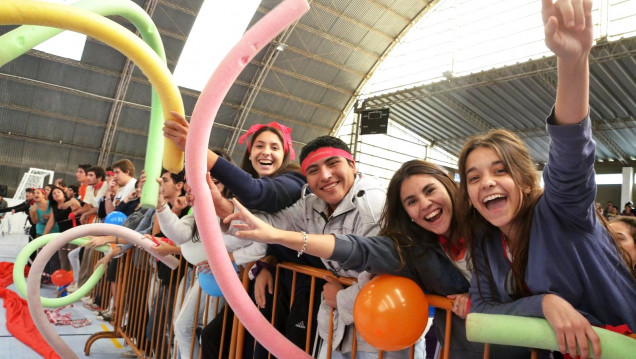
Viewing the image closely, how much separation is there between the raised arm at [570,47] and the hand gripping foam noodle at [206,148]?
0.63 m

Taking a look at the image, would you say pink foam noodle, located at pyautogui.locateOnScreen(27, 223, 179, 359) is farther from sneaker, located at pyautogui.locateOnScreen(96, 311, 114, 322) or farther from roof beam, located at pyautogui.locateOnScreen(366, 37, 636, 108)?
roof beam, located at pyautogui.locateOnScreen(366, 37, 636, 108)

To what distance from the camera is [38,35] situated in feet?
5.08

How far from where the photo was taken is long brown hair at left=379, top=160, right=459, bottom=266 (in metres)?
1.79

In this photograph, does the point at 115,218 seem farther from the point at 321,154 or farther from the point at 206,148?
the point at 206,148

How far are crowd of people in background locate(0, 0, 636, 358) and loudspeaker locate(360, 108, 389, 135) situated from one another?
1639 centimetres

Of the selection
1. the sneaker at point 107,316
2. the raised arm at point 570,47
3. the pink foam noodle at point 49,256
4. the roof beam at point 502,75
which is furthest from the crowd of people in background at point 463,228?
the roof beam at point 502,75

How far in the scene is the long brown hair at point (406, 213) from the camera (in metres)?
1.79

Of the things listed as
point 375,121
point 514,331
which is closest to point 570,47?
point 514,331

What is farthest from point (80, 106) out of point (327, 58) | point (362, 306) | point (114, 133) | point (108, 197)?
point (362, 306)

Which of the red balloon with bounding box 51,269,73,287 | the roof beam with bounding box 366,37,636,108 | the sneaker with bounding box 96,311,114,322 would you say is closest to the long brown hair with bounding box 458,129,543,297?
the sneaker with bounding box 96,311,114,322

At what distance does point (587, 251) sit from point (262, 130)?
5.92 feet

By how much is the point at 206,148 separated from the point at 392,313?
797 millimetres

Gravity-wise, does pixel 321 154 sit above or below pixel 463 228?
above

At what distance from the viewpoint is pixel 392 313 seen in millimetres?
1484
